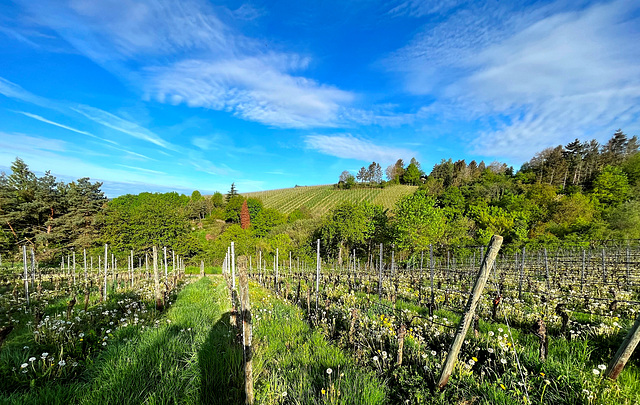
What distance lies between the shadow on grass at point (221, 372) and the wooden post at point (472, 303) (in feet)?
8.27

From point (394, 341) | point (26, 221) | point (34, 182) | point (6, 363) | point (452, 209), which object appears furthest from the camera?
point (452, 209)

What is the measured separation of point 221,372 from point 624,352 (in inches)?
183

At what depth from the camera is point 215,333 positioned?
16.0 ft

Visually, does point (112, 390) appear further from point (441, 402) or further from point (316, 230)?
point (316, 230)

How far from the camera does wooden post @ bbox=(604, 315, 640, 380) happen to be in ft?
7.76

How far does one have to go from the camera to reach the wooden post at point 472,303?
2.57 metres

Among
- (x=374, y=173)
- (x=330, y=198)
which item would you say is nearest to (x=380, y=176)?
(x=374, y=173)

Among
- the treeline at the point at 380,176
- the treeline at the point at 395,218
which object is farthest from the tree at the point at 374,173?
the treeline at the point at 395,218

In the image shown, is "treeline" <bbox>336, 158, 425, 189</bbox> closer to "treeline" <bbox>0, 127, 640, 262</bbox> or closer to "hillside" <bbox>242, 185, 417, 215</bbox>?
"hillside" <bbox>242, 185, 417, 215</bbox>

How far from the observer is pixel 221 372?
338 centimetres

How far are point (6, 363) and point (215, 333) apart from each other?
284cm

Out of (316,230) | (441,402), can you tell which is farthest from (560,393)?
(316,230)

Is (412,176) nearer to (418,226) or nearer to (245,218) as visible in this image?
(245,218)

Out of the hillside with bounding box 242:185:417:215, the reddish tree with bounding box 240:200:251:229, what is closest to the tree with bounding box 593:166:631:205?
the hillside with bounding box 242:185:417:215
